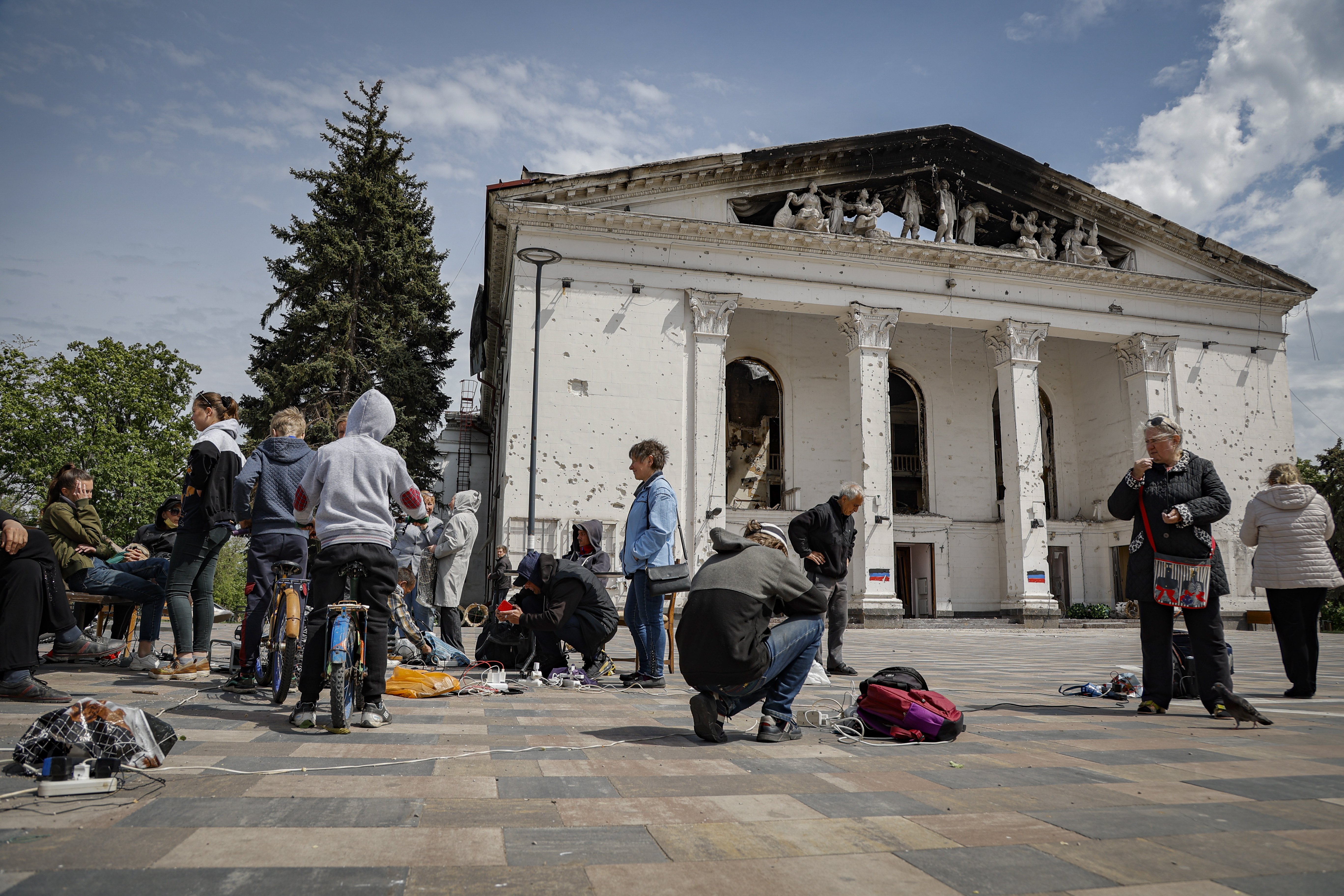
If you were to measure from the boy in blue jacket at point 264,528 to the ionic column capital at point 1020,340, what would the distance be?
2329 centimetres

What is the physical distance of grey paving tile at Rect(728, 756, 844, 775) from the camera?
3.80 metres

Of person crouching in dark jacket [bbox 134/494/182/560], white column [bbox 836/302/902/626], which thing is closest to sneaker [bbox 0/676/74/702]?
person crouching in dark jacket [bbox 134/494/182/560]

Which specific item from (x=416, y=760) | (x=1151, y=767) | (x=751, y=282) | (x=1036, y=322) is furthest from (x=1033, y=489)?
(x=416, y=760)

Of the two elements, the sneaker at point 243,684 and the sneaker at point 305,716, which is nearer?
the sneaker at point 305,716

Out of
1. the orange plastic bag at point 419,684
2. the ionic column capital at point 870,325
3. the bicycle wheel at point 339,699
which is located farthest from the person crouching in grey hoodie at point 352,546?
the ionic column capital at point 870,325

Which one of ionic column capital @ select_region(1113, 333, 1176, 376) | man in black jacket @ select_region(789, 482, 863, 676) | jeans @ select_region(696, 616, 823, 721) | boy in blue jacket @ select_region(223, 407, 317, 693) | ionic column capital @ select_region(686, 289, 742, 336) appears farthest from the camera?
ionic column capital @ select_region(1113, 333, 1176, 376)

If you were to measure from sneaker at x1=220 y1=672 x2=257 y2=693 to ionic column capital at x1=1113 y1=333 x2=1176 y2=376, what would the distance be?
27390 millimetres

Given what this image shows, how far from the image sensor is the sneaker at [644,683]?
7.32 m

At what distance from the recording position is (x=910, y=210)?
25.3m

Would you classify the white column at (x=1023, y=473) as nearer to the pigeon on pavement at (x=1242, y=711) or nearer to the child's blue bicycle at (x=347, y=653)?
the pigeon on pavement at (x=1242, y=711)

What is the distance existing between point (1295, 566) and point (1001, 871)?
19.1 ft

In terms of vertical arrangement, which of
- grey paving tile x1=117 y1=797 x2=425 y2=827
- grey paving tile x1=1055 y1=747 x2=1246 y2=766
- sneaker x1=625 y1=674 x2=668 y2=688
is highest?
grey paving tile x1=117 y1=797 x2=425 y2=827

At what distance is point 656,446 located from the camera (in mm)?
7152

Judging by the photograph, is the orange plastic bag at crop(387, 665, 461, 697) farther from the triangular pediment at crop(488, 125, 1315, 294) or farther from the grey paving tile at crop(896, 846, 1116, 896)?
the triangular pediment at crop(488, 125, 1315, 294)
